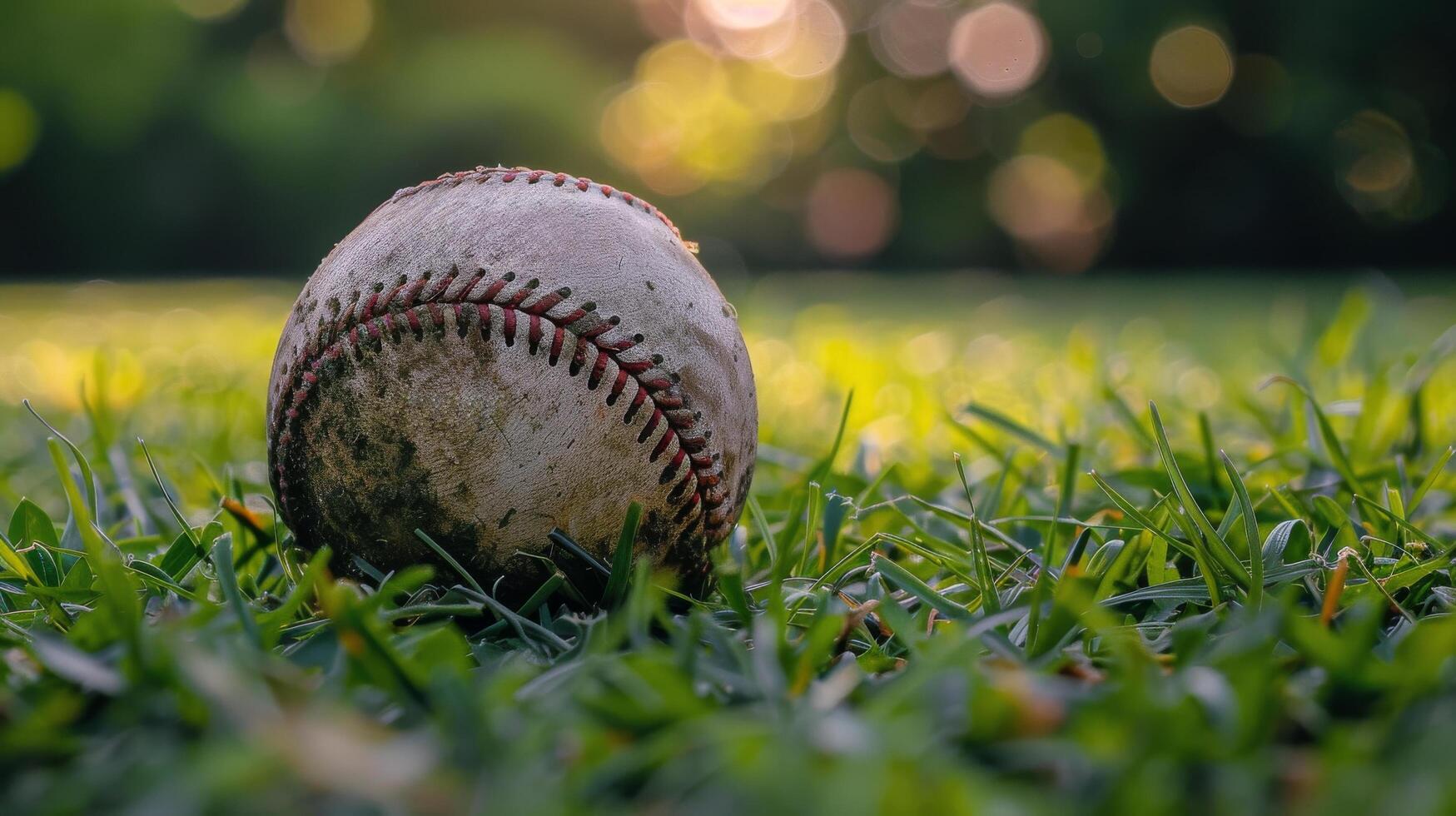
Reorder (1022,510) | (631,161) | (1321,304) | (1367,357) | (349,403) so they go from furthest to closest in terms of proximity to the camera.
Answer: (631,161)
(1321,304)
(1367,357)
(1022,510)
(349,403)

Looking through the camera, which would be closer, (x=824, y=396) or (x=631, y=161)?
(x=824, y=396)

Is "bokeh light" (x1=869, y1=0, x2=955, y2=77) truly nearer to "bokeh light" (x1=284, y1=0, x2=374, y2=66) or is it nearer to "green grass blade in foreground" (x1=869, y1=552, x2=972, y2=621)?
"bokeh light" (x1=284, y1=0, x2=374, y2=66)

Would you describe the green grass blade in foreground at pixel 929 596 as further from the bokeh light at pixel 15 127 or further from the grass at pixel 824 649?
the bokeh light at pixel 15 127

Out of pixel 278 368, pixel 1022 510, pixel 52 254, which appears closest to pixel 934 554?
pixel 1022 510

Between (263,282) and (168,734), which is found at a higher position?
(168,734)

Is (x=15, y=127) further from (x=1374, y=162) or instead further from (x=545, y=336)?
(x=1374, y=162)

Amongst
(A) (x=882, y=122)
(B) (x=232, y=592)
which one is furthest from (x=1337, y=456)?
(A) (x=882, y=122)

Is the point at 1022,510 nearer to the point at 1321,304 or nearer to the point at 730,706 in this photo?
the point at 730,706

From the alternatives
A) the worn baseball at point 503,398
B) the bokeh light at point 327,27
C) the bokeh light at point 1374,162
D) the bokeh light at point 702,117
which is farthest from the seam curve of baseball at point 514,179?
the bokeh light at point 327,27
